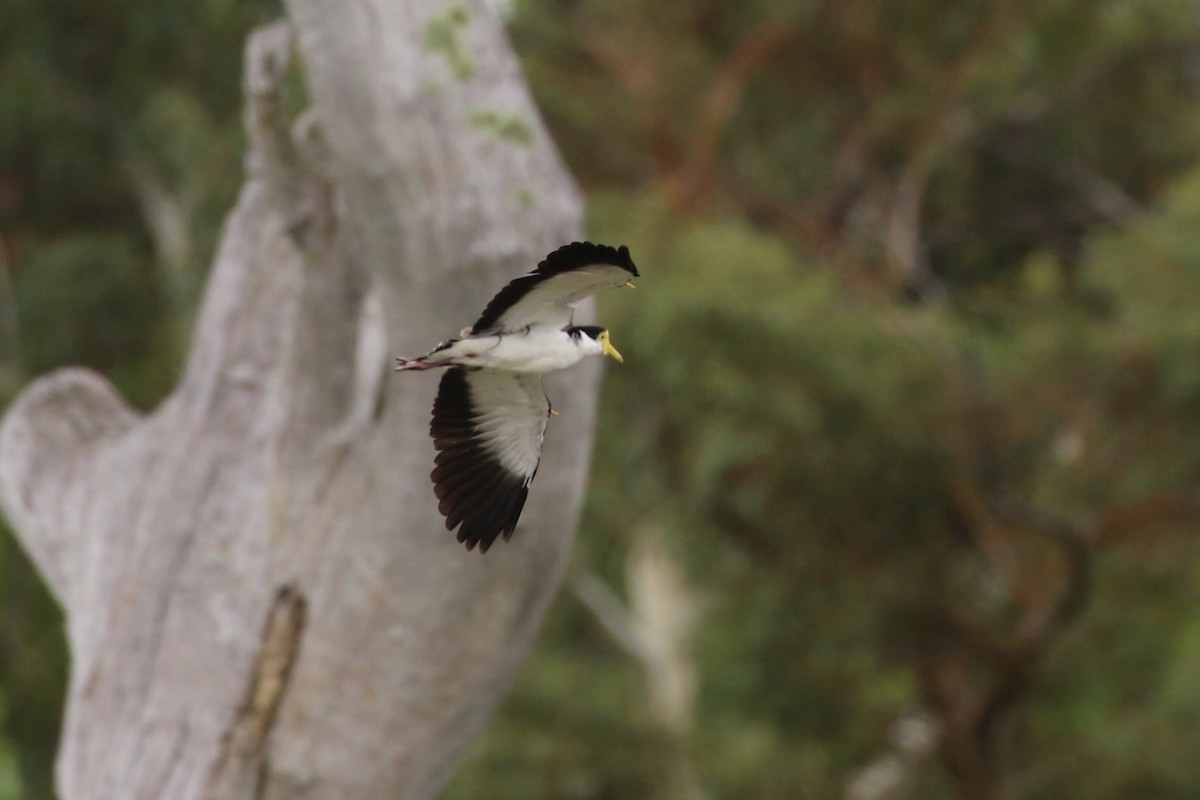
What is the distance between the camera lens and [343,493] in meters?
4.58

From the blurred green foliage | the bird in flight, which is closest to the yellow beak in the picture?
the bird in flight

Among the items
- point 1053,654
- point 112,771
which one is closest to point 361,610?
point 112,771

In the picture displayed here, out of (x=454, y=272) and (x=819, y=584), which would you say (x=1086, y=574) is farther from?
(x=454, y=272)

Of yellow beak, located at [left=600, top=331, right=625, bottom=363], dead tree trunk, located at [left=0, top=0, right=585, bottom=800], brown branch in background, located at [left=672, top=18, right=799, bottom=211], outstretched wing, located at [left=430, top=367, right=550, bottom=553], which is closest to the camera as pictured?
yellow beak, located at [left=600, top=331, right=625, bottom=363]

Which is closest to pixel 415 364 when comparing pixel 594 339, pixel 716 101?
pixel 594 339

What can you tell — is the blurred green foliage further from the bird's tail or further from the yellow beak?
the bird's tail

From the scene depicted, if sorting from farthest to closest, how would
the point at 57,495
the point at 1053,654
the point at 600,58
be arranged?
the point at 600,58 → the point at 1053,654 → the point at 57,495

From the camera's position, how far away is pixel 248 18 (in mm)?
8977

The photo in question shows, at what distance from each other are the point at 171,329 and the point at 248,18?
7.81 ft

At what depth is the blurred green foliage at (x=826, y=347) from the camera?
25.5 ft

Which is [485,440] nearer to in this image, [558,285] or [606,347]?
[606,347]

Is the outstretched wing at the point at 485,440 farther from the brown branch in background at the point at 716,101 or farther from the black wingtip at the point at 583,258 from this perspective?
the brown branch in background at the point at 716,101

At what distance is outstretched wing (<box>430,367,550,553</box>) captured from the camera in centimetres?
307

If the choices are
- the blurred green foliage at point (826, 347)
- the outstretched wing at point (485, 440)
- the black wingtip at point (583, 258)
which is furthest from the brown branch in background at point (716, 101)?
the black wingtip at point (583, 258)
